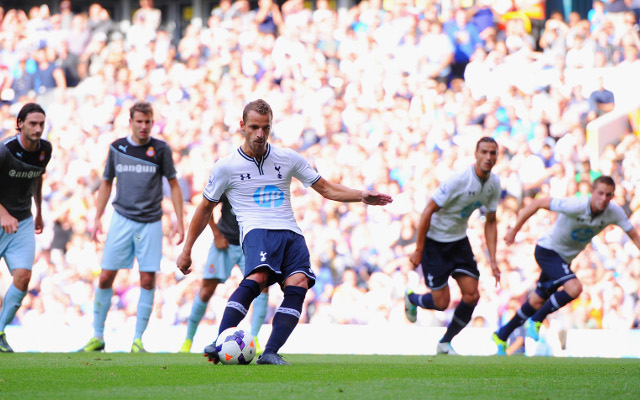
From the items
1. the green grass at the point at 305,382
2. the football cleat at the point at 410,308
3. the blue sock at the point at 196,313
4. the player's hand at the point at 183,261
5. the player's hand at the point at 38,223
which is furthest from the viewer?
the football cleat at the point at 410,308

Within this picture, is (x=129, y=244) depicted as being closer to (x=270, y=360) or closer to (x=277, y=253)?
(x=277, y=253)

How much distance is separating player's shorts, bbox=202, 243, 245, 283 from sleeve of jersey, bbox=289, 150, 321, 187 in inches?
125

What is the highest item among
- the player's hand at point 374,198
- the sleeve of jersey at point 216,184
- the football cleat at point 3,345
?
the sleeve of jersey at point 216,184

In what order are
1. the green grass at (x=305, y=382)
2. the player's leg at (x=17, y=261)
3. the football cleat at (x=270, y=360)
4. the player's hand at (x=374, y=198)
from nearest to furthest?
the green grass at (x=305, y=382)
the football cleat at (x=270, y=360)
the player's hand at (x=374, y=198)
the player's leg at (x=17, y=261)

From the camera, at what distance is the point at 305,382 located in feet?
17.2

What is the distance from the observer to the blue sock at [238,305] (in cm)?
638

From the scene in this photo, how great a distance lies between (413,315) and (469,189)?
1974 mm

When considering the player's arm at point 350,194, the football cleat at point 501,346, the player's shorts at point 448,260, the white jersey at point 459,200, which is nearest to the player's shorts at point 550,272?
the football cleat at point 501,346

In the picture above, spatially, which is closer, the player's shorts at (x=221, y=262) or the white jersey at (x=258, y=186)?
the white jersey at (x=258, y=186)

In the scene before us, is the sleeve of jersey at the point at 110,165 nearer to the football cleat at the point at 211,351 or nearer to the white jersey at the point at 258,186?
the white jersey at the point at 258,186

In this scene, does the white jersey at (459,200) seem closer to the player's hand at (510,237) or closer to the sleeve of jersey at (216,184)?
the player's hand at (510,237)

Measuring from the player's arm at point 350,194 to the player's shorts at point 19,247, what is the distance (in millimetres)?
3617

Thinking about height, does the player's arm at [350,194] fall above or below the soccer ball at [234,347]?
above

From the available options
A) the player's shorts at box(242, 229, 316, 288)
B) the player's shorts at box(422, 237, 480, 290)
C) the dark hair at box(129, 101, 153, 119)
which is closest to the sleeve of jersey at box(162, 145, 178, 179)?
the dark hair at box(129, 101, 153, 119)
